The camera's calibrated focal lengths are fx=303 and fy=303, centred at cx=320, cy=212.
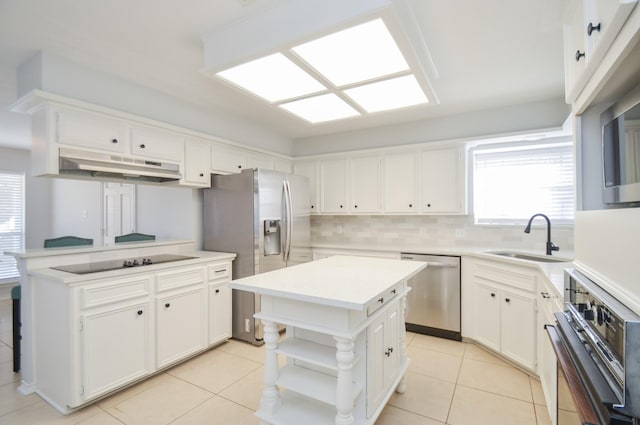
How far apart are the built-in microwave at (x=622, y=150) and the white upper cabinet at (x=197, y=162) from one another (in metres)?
3.19

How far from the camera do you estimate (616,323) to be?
833mm

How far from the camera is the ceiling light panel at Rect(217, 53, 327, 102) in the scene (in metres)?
1.92

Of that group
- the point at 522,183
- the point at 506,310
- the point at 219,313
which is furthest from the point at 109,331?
the point at 522,183

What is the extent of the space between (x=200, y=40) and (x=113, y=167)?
1293 millimetres

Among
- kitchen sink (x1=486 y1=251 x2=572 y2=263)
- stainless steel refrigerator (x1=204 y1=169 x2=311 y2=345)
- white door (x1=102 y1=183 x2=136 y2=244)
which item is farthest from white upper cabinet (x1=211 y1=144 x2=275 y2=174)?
kitchen sink (x1=486 y1=251 x2=572 y2=263)

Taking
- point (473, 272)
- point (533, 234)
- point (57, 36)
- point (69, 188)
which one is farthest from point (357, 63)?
point (69, 188)

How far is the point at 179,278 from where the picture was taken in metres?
2.72

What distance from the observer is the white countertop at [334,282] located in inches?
57.0

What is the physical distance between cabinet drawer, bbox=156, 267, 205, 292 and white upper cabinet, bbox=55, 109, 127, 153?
1148 millimetres

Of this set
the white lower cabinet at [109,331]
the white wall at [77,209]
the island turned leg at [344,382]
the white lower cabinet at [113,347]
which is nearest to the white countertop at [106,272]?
the white lower cabinet at [109,331]

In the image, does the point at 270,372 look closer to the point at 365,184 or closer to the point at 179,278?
the point at 179,278

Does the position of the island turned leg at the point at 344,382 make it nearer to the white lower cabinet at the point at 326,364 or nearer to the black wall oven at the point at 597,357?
the white lower cabinet at the point at 326,364

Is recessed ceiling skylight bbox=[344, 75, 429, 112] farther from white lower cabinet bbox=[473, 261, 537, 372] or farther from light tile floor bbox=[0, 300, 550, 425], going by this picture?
light tile floor bbox=[0, 300, 550, 425]

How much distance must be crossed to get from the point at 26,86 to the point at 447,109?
3962 millimetres
